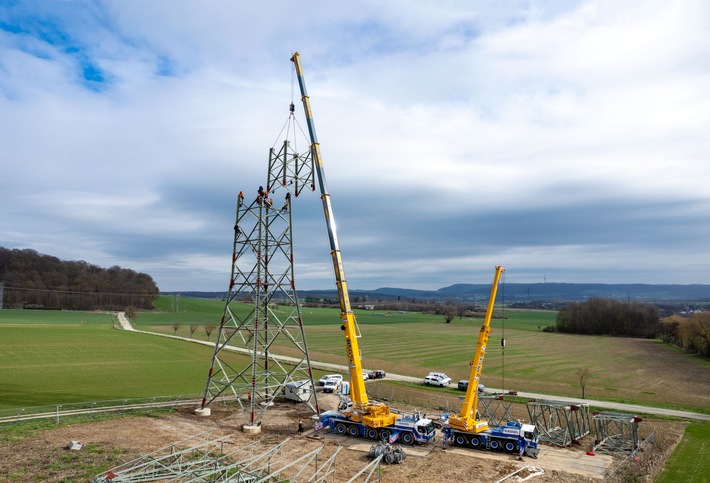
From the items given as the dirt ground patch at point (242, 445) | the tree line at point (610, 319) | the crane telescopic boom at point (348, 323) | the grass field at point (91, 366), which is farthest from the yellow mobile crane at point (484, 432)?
the tree line at point (610, 319)

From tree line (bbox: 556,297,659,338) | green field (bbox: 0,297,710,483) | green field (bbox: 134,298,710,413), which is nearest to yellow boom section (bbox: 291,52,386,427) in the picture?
green field (bbox: 0,297,710,483)

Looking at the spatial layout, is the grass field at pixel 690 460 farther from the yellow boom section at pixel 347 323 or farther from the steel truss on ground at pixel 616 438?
the yellow boom section at pixel 347 323

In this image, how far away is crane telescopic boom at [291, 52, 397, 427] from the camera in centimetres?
3362

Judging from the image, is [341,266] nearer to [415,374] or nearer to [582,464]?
[582,464]

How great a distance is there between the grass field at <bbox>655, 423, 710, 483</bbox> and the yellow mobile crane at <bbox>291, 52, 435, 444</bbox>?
46.2 ft

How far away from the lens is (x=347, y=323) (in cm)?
3512

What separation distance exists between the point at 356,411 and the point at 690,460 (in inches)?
840

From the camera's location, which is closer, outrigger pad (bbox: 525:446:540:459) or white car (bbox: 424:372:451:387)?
outrigger pad (bbox: 525:446:540:459)

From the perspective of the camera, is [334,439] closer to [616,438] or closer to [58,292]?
[616,438]

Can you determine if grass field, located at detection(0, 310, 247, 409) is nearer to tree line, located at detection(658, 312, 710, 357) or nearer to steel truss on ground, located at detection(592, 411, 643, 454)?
steel truss on ground, located at detection(592, 411, 643, 454)

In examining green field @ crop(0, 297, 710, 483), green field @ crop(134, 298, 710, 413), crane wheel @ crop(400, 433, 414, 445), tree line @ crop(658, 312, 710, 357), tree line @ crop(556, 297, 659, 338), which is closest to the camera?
crane wheel @ crop(400, 433, 414, 445)

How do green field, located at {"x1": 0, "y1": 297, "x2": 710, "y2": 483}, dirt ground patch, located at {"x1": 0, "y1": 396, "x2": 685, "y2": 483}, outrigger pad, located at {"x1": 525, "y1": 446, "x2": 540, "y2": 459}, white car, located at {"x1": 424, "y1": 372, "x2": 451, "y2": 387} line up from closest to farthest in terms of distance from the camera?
1. dirt ground patch, located at {"x1": 0, "y1": 396, "x2": 685, "y2": 483}
2. outrigger pad, located at {"x1": 525, "y1": 446, "x2": 540, "y2": 459}
3. green field, located at {"x1": 0, "y1": 297, "x2": 710, "y2": 483}
4. white car, located at {"x1": 424, "y1": 372, "x2": 451, "y2": 387}

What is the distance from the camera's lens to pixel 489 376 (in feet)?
218

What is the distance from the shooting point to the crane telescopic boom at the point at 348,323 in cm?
3362
